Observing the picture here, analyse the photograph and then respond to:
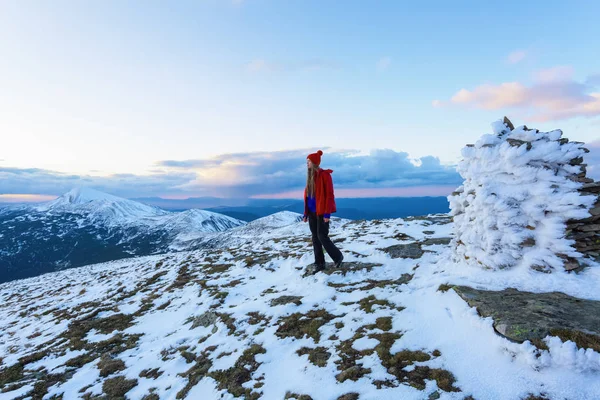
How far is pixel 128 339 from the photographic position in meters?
11.3

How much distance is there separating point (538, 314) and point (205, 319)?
10.1m

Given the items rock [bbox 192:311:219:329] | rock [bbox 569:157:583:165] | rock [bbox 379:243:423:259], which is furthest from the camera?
rock [bbox 379:243:423:259]

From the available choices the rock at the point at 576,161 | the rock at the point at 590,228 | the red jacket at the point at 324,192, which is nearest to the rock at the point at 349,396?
the red jacket at the point at 324,192

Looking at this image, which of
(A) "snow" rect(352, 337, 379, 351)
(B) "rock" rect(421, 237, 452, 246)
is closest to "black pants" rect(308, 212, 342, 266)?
(B) "rock" rect(421, 237, 452, 246)

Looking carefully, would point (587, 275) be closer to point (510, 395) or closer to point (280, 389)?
point (510, 395)

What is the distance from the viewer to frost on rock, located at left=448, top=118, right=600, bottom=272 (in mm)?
8195

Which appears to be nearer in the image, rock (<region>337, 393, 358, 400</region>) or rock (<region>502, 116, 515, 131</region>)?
rock (<region>337, 393, 358, 400</region>)

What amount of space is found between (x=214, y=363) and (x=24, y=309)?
22.3 m

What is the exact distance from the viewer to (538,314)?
6.13 meters

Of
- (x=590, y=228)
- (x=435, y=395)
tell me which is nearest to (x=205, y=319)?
(x=435, y=395)

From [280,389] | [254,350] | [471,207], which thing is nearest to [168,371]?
[254,350]

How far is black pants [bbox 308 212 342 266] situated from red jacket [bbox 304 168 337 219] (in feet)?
1.34

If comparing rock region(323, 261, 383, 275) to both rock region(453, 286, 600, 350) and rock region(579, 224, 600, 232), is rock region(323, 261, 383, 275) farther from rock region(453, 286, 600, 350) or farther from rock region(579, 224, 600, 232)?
rock region(579, 224, 600, 232)

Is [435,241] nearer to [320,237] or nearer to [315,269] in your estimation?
[315,269]
